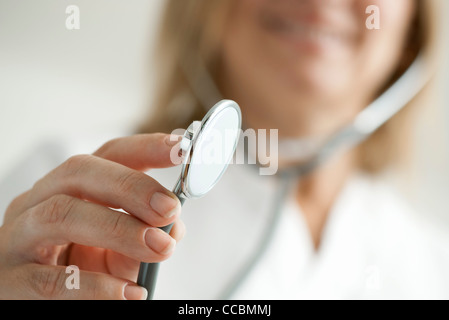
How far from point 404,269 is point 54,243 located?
69cm

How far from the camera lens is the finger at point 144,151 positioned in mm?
367

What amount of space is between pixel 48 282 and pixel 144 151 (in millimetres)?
129

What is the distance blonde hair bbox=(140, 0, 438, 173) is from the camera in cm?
86

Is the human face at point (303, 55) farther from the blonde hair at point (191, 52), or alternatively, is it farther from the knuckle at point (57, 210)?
the knuckle at point (57, 210)

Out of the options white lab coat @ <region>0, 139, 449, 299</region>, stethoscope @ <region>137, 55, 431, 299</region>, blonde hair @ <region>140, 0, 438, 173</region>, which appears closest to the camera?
stethoscope @ <region>137, 55, 431, 299</region>

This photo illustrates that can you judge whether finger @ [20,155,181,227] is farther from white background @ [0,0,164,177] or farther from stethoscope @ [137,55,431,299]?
white background @ [0,0,164,177]

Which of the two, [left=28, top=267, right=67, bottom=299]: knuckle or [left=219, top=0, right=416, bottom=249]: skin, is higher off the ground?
[left=219, top=0, right=416, bottom=249]: skin

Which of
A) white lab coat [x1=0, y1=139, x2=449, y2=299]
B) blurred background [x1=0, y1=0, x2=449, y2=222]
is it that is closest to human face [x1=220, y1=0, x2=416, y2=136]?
white lab coat [x1=0, y1=139, x2=449, y2=299]

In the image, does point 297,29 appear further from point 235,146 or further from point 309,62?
point 235,146

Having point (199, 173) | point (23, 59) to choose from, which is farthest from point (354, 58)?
point (23, 59)

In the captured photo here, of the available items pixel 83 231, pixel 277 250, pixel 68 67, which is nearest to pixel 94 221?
pixel 83 231

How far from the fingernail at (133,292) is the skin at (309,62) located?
1.73 feet
